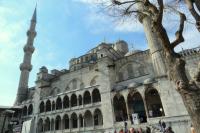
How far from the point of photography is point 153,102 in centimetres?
2647

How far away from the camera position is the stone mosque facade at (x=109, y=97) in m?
23.4

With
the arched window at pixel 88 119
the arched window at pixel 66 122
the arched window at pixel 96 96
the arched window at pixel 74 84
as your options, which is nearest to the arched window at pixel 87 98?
the arched window at pixel 96 96

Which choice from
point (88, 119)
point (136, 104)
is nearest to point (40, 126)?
point (88, 119)

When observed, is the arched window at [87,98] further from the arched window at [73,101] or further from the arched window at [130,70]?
the arched window at [130,70]

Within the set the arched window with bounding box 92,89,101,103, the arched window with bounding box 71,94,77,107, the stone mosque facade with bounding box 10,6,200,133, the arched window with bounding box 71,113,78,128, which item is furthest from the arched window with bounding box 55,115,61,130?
the arched window with bounding box 92,89,101,103

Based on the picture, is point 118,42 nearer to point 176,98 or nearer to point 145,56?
point 145,56

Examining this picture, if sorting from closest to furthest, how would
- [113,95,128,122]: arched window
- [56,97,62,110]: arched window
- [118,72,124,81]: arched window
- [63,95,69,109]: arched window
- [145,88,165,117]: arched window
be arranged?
[145,88,165,117]: arched window < [113,95,128,122]: arched window < [118,72,124,81]: arched window < [63,95,69,109]: arched window < [56,97,62,110]: arched window

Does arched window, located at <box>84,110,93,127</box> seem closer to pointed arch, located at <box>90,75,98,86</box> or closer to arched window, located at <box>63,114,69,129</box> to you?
arched window, located at <box>63,114,69,129</box>

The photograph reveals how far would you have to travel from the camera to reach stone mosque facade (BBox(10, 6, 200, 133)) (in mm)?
23406

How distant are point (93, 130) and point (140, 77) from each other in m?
10.9

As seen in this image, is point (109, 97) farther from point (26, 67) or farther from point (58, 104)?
point (26, 67)

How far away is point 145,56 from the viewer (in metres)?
30.6

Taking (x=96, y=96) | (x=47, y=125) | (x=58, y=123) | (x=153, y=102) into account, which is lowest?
(x=47, y=125)

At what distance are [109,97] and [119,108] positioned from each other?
275 cm
